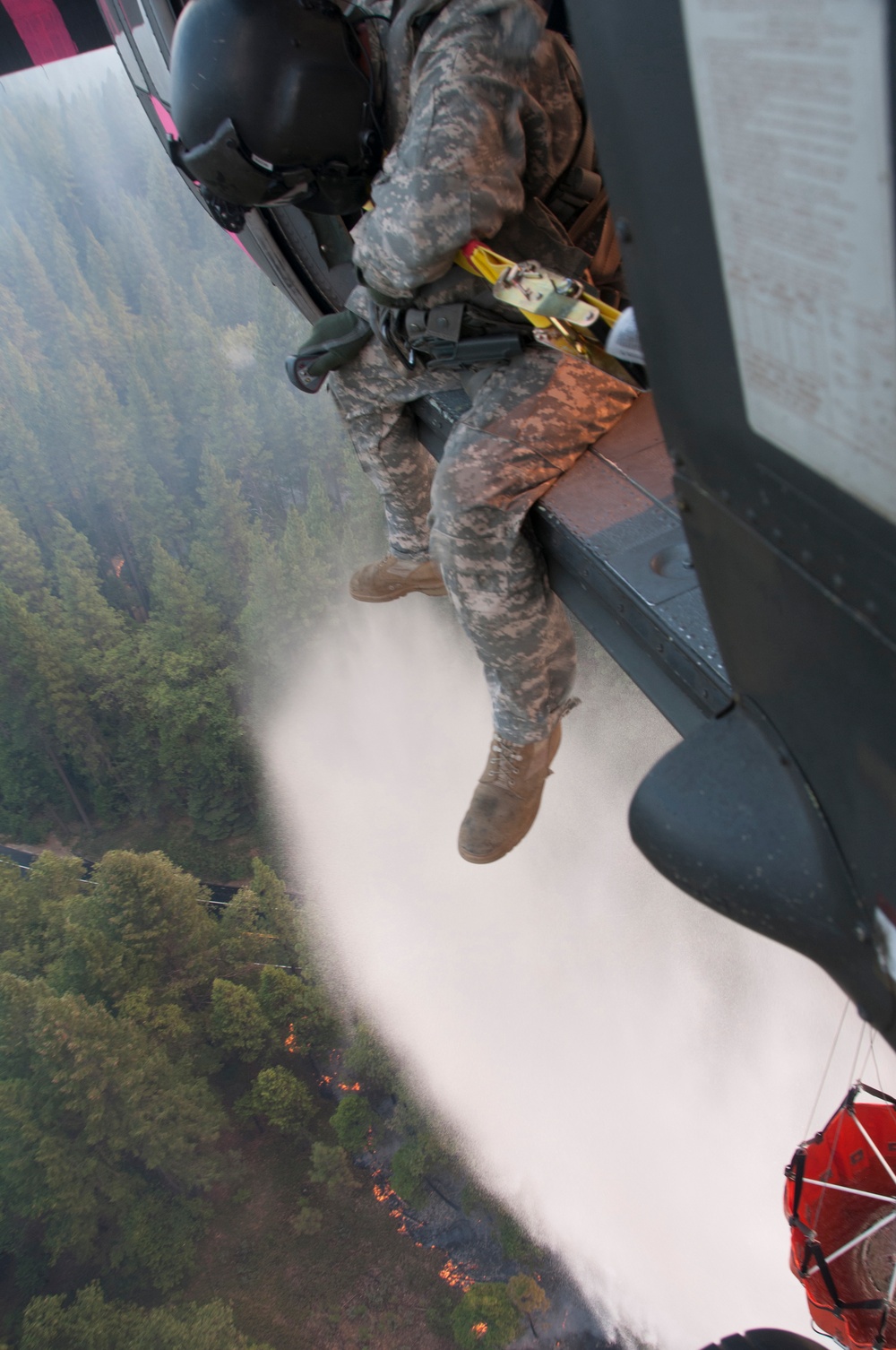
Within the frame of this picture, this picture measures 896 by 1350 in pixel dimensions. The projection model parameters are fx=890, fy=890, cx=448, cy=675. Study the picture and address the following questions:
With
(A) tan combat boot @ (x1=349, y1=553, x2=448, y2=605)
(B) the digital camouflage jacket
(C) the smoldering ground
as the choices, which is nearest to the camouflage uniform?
(B) the digital camouflage jacket

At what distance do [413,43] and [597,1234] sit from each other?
40.6 ft

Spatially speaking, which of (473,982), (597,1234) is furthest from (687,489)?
(473,982)

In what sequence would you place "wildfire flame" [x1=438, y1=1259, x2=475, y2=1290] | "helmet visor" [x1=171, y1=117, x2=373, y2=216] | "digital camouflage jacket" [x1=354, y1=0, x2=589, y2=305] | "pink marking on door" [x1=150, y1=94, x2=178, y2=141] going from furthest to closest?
1. "wildfire flame" [x1=438, y1=1259, x2=475, y2=1290]
2. "pink marking on door" [x1=150, y1=94, x2=178, y2=141]
3. "helmet visor" [x1=171, y1=117, x2=373, y2=216]
4. "digital camouflage jacket" [x1=354, y1=0, x2=589, y2=305]

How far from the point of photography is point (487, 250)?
214cm

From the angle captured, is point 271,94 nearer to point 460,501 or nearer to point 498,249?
point 498,249

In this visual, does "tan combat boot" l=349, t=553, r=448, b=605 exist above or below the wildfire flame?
above

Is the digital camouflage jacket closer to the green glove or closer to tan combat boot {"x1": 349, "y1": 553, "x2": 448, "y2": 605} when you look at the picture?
the green glove

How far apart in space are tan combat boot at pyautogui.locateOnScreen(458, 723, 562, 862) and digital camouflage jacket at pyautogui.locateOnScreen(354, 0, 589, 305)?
1.38m

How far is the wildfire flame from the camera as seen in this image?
38.3 ft

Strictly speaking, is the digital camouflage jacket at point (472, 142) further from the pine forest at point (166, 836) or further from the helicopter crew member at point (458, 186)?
the pine forest at point (166, 836)

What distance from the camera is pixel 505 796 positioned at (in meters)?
2.91

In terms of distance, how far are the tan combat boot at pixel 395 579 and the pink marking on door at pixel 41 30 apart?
13.1ft

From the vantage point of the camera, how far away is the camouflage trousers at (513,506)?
7.55 ft

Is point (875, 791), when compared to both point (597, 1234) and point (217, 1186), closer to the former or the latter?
point (597, 1234)
